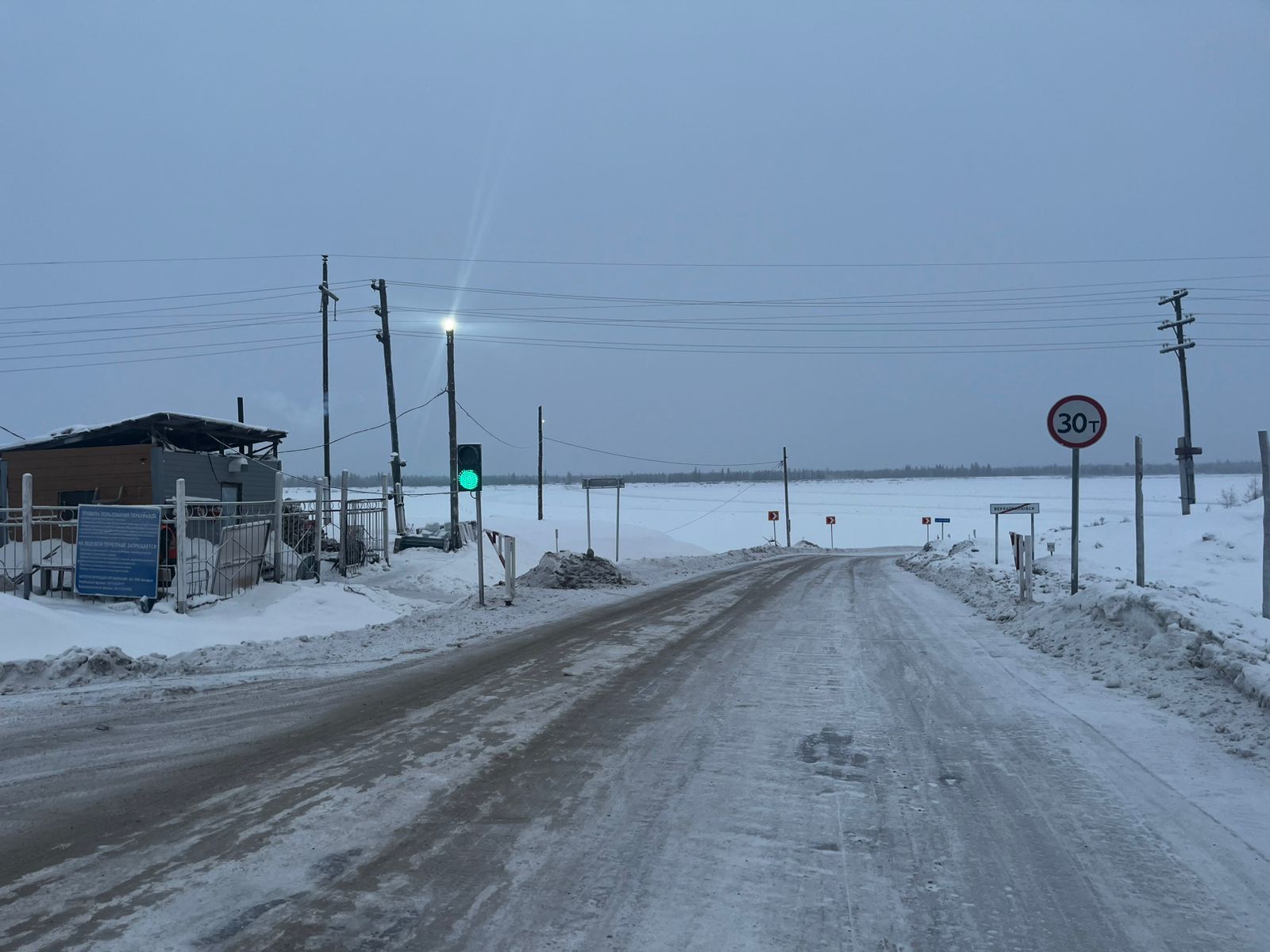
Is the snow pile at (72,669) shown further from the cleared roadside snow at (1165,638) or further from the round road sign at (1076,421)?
the round road sign at (1076,421)

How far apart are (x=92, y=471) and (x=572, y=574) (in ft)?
41.7

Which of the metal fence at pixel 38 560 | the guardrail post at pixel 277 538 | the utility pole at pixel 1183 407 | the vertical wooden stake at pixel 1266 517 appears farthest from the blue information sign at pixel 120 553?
the utility pole at pixel 1183 407

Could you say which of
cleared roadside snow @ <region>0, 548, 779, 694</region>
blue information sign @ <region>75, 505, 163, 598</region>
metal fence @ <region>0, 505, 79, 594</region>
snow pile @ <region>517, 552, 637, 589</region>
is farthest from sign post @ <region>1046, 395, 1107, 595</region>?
metal fence @ <region>0, 505, 79, 594</region>

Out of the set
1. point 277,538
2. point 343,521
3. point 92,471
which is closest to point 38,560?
point 277,538

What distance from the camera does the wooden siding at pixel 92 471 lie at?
72.9 ft

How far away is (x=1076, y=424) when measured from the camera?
1319cm

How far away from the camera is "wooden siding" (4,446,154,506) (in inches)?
875

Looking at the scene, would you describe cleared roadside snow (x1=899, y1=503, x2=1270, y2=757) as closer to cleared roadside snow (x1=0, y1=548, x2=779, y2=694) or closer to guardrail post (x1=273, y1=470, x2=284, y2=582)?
cleared roadside snow (x1=0, y1=548, x2=779, y2=694)

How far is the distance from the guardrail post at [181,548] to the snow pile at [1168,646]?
12844mm

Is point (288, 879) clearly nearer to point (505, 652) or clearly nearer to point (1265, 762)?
point (1265, 762)

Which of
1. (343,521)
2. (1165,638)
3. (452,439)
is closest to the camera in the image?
(1165,638)

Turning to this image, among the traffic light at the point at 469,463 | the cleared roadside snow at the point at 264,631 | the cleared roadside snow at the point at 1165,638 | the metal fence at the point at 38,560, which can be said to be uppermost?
the traffic light at the point at 469,463

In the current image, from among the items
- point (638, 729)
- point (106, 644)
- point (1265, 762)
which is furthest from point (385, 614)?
point (1265, 762)

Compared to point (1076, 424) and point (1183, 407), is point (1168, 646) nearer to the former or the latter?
point (1076, 424)
